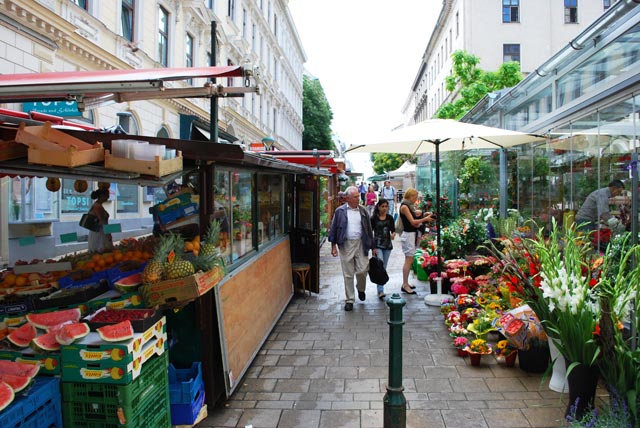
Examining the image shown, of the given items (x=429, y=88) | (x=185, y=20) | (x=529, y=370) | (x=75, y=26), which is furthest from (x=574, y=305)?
(x=429, y=88)

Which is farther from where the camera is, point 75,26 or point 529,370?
point 75,26

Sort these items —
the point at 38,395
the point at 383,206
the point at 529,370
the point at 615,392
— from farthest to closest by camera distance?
1. the point at 383,206
2. the point at 529,370
3. the point at 615,392
4. the point at 38,395

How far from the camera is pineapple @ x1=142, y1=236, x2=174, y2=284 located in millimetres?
3354

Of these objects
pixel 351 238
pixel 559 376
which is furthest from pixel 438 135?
pixel 559 376

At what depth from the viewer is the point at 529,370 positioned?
14.4 ft

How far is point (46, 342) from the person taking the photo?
2.86 m

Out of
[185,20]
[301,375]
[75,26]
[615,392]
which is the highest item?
[185,20]

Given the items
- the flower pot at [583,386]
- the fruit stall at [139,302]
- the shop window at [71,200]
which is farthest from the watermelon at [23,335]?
the shop window at [71,200]

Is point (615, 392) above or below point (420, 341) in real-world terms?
above

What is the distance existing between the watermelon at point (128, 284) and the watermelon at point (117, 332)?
2.08 feet

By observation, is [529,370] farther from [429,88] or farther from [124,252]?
[429,88]

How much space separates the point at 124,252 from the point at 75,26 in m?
9.03

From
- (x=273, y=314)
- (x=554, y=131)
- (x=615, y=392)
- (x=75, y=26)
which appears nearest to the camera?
(x=615, y=392)

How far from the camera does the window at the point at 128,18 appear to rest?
1450 centimetres
